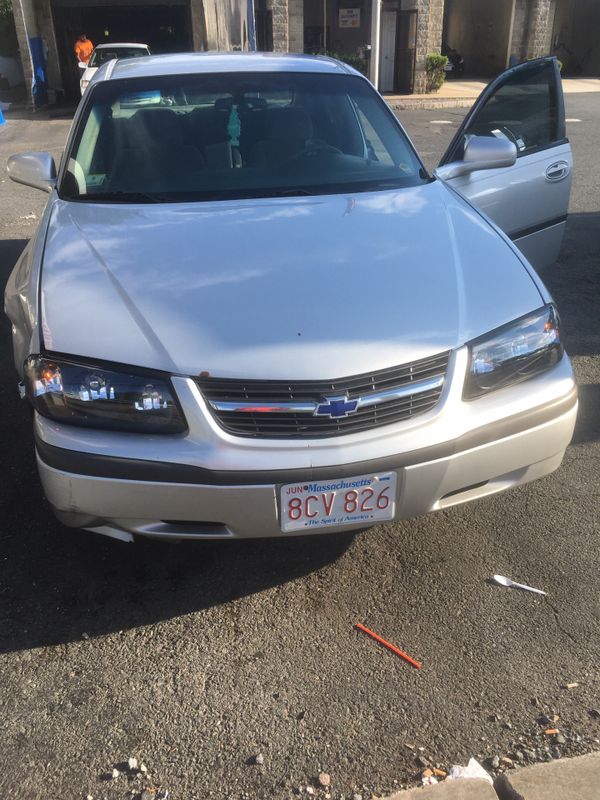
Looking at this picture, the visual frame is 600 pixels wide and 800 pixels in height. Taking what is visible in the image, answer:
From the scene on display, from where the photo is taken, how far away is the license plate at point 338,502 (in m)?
2.23

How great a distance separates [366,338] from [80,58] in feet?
73.2

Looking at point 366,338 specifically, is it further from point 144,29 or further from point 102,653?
point 144,29

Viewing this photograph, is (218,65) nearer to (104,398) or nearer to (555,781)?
(104,398)

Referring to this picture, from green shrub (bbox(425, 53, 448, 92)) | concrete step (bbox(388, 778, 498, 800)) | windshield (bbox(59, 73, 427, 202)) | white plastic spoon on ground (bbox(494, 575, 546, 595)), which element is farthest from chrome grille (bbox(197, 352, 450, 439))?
green shrub (bbox(425, 53, 448, 92))

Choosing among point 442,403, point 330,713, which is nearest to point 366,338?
point 442,403

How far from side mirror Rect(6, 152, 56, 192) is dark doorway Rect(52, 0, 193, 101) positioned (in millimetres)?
24804

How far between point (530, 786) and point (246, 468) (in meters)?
1.15

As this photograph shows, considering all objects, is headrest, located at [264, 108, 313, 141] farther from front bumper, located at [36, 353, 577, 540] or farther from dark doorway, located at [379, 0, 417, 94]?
dark doorway, located at [379, 0, 417, 94]

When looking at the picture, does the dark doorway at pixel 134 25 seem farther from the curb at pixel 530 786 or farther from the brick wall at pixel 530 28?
the curb at pixel 530 786

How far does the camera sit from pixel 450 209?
10.4 ft

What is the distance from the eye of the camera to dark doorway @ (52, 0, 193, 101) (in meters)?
26.8

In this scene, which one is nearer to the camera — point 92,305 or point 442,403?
point 442,403

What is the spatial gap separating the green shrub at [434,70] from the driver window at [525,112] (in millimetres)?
19787

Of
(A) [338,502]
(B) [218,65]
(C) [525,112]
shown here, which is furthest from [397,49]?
(A) [338,502]
